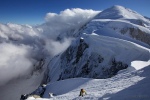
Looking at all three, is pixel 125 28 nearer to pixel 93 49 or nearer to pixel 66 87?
pixel 93 49

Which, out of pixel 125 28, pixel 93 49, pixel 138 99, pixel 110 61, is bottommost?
pixel 138 99

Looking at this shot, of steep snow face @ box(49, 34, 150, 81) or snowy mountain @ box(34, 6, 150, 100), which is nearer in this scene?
snowy mountain @ box(34, 6, 150, 100)

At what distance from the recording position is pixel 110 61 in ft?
313

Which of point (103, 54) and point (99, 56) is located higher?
point (103, 54)

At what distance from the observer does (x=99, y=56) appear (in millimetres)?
102000

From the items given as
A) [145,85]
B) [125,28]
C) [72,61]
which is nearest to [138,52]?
[125,28]

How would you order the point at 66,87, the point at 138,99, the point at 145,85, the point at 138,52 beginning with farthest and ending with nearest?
the point at 138,52 → the point at 66,87 → the point at 145,85 → the point at 138,99

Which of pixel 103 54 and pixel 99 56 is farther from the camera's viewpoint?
pixel 99 56

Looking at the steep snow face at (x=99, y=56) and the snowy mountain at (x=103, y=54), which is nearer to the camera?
the snowy mountain at (x=103, y=54)

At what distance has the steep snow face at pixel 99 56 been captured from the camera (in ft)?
291

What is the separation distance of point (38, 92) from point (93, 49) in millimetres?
47819

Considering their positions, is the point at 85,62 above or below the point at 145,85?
above

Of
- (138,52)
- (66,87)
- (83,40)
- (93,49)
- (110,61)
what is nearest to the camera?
(66,87)

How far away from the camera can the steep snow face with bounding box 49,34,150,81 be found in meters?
88.6
